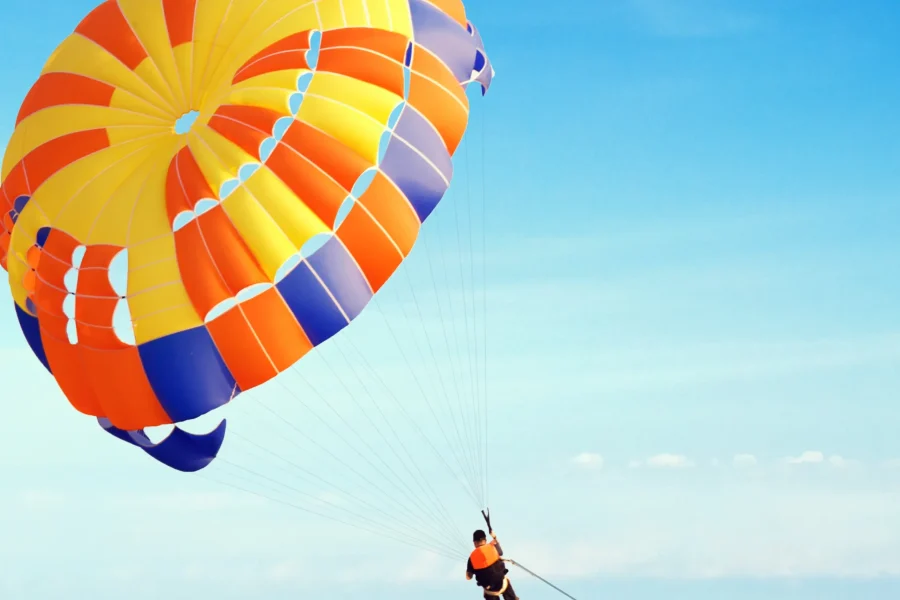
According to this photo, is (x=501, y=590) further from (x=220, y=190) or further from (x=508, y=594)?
(x=220, y=190)

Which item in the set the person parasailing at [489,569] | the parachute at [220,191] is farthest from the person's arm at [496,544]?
the parachute at [220,191]

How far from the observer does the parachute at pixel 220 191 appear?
40.5ft

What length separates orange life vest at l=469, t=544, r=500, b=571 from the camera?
12672 mm

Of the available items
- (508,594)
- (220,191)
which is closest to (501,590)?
(508,594)

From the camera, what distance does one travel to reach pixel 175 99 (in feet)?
44.6

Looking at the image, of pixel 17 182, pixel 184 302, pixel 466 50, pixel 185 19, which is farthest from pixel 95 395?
pixel 466 50

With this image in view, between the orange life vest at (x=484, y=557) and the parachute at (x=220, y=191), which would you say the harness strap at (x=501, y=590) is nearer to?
the orange life vest at (x=484, y=557)

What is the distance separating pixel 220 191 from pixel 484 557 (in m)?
4.81

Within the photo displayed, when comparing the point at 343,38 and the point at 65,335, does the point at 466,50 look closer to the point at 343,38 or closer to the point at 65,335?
the point at 343,38

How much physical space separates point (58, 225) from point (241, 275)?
244cm

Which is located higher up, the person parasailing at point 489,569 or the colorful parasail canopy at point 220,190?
the colorful parasail canopy at point 220,190

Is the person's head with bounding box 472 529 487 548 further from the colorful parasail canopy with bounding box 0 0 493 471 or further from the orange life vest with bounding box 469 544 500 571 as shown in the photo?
the colorful parasail canopy with bounding box 0 0 493 471

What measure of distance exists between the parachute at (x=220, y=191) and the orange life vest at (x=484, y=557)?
9.27 feet

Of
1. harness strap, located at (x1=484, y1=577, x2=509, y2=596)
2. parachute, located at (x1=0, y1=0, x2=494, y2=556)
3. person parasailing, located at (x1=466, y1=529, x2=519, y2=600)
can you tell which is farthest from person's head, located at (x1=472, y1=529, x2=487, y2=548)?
parachute, located at (x1=0, y1=0, x2=494, y2=556)
